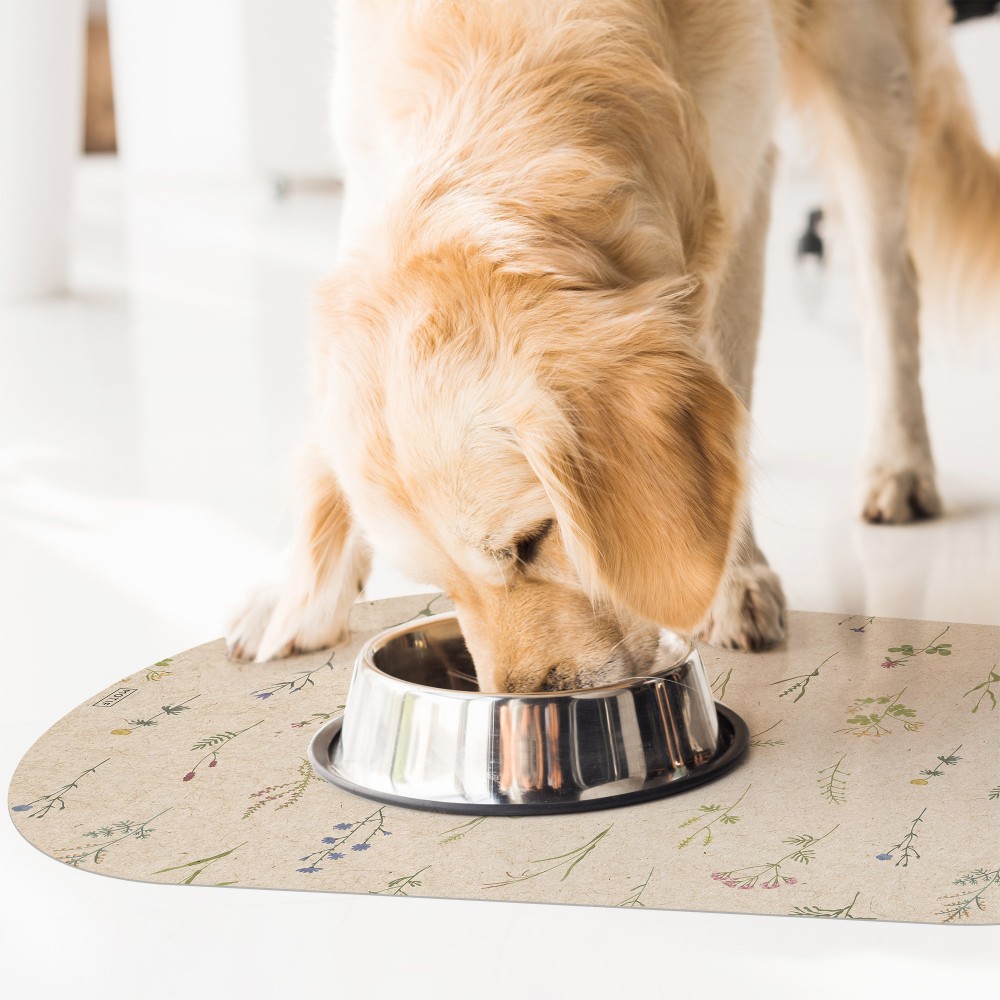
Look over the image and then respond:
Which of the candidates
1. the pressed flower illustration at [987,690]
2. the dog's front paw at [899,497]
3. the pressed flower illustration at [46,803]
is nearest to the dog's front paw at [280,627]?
the pressed flower illustration at [46,803]

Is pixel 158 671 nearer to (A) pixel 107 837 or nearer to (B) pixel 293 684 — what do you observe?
(B) pixel 293 684

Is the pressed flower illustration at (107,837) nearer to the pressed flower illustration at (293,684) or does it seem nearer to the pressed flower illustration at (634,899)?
the pressed flower illustration at (293,684)

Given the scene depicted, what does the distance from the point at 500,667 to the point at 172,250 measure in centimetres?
563

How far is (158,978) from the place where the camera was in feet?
4.22

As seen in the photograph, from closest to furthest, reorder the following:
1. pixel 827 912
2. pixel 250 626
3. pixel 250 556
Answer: pixel 827 912, pixel 250 626, pixel 250 556

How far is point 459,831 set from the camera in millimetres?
1521

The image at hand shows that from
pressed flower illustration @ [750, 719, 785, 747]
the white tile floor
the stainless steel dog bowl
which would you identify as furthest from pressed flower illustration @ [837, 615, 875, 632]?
the stainless steel dog bowl

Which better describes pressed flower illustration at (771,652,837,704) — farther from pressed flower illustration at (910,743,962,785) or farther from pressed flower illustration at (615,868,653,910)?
pressed flower illustration at (615,868,653,910)

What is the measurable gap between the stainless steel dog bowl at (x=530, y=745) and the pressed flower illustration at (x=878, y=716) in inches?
7.0

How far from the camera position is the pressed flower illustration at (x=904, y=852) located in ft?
4.63

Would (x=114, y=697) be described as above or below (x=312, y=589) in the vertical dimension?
below

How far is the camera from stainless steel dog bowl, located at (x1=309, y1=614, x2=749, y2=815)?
1.55 meters

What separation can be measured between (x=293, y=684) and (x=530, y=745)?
553mm

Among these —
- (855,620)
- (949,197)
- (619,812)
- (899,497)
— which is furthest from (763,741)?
(949,197)
